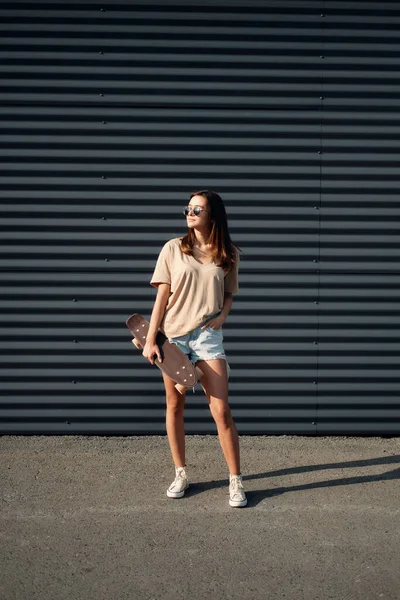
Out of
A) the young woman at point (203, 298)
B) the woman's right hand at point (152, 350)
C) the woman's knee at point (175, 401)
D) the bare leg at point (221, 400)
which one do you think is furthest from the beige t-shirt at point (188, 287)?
the woman's knee at point (175, 401)

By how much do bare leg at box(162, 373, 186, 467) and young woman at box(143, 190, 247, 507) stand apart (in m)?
0.01

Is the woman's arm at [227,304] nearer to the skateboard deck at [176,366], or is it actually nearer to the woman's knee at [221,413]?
the skateboard deck at [176,366]

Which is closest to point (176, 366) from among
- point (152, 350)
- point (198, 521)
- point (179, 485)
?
point (152, 350)

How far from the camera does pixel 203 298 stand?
408 cm

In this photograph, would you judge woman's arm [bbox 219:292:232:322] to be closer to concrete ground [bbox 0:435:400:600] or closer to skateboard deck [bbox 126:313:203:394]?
skateboard deck [bbox 126:313:203:394]

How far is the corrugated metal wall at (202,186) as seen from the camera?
5.28 meters

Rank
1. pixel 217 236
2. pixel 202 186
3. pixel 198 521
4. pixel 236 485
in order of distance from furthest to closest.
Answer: pixel 202 186, pixel 236 485, pixel 217 236, pixel 198 521

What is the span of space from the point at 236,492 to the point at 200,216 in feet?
5.48

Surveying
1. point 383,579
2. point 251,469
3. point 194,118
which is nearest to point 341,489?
point 251,469

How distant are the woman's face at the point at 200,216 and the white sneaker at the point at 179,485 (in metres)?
1.55

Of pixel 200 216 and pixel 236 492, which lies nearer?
pixel 200 216

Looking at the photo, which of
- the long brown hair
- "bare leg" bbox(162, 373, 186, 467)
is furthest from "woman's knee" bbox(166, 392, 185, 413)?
the long brown hair

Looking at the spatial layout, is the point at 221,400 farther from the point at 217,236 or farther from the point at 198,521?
the point at 217,236

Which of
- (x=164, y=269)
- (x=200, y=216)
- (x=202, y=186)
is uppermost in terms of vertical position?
(x=202, y=186)
